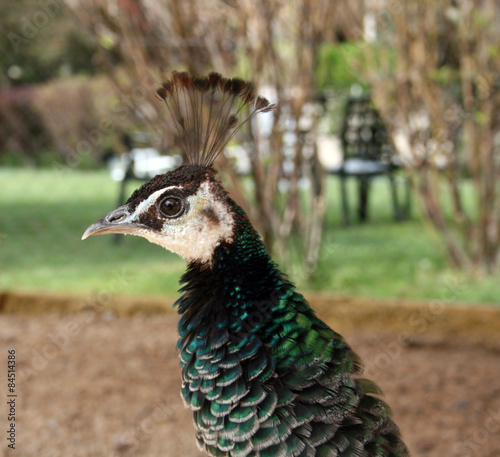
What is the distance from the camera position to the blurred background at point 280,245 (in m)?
2.29

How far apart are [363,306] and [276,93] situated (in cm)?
114

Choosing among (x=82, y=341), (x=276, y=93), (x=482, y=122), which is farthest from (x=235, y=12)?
(x=82, y=341)

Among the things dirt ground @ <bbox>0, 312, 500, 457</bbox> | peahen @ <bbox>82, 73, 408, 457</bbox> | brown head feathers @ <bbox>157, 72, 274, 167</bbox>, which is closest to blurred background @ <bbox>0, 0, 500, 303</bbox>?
dirt ground @ <bbox>0, 312, 500, 457</bbox>

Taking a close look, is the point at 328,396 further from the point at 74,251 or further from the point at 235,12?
the point at 74,251

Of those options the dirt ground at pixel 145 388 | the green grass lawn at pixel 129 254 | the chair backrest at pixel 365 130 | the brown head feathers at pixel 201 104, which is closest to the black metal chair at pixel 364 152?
the chair backrest at pixel 365 130

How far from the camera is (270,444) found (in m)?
1.07

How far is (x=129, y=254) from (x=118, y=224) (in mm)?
3387

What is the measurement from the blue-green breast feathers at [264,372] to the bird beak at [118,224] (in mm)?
155

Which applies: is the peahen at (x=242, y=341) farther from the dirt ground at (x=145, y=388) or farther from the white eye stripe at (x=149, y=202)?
the dirt ground at (x=145, y=388)

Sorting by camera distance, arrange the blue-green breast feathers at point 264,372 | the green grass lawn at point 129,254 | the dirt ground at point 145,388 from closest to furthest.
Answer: the blue-green breast feathers at point 264,372, the dirt ground at point 145,388, the green grass lawn at point 129,254

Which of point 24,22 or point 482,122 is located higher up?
point 24,22

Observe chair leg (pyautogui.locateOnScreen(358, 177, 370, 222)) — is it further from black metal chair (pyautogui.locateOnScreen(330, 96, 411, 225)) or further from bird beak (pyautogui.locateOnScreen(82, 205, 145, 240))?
bird beak (pyautogui.locateOnScreen(82, 205, 145, 240))

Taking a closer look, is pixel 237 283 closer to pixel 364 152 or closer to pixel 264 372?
pixel 264 372

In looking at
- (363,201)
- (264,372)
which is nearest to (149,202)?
(264,372)
